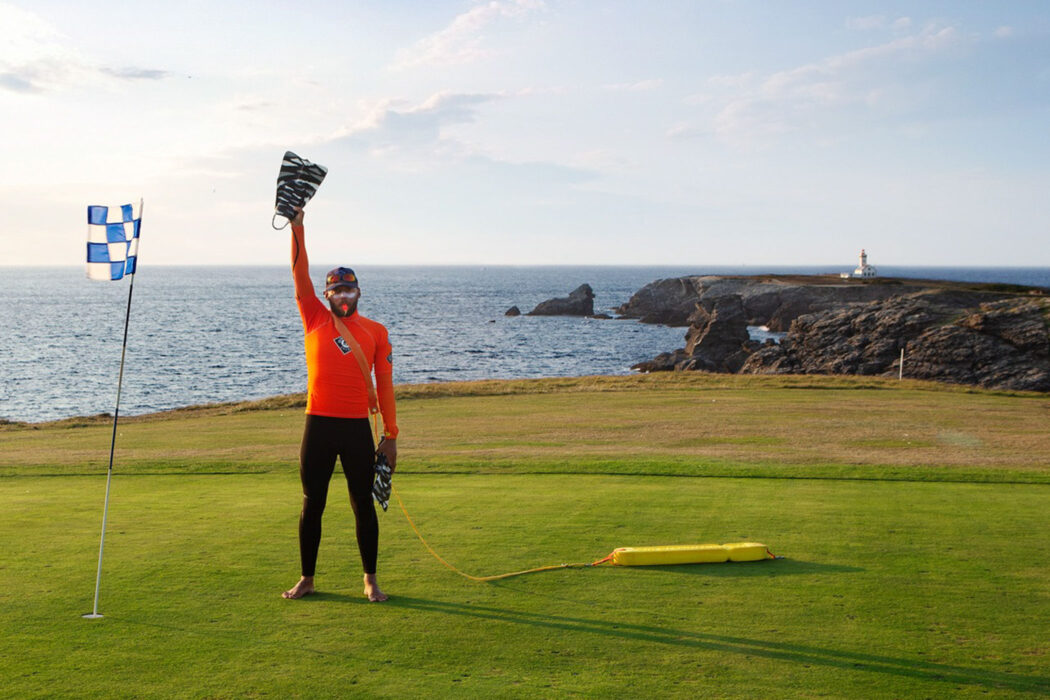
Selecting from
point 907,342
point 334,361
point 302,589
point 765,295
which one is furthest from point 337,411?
point 765,295

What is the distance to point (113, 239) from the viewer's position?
6.66m

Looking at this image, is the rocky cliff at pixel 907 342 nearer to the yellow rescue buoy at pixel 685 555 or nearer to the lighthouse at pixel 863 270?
the lighthouse at pixel 863 270

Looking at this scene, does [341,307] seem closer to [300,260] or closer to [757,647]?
[300,260]

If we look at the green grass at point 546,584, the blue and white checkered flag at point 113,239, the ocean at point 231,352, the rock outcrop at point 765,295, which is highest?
the rock outcrop at point 765,295

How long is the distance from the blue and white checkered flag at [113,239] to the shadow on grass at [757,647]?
3.33 meters

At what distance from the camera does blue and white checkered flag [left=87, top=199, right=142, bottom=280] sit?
6613 mm

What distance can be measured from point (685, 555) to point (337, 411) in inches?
117

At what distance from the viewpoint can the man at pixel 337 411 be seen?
6.22m

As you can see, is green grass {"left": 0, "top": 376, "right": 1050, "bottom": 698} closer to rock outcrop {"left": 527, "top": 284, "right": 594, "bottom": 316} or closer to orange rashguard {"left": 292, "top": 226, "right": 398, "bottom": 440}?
orange rashguard {"left": 292, "top": 226, "right": 398, "bottom": 440}

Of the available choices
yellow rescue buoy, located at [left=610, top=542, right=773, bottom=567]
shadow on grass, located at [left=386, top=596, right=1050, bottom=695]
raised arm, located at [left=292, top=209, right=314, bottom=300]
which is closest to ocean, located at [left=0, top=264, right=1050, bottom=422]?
raised arm, located at [left=292, top=209, right=314, bottom=300]

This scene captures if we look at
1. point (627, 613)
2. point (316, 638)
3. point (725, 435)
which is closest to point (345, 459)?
point (316, 638)

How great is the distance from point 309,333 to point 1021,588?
5.57 m

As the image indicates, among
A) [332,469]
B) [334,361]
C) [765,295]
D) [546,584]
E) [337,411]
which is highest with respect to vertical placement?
[765,295]

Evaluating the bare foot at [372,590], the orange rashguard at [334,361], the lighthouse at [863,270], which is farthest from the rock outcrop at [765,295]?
the bare foot at [372,590]
